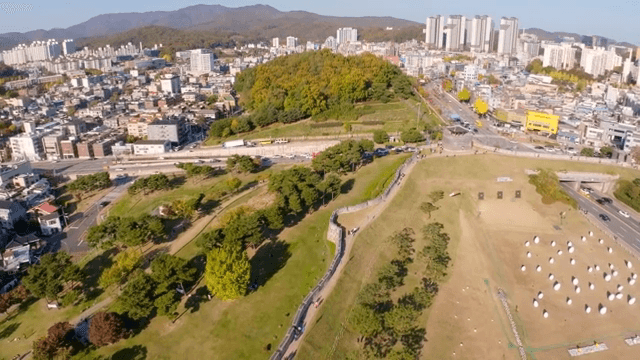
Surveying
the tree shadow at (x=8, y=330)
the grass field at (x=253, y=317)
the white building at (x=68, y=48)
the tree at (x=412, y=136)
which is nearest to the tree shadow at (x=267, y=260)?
the grass field at (x=253, y=317)

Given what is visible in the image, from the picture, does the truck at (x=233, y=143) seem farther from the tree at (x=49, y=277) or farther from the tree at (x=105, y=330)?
the tree at (x=105, y=330)

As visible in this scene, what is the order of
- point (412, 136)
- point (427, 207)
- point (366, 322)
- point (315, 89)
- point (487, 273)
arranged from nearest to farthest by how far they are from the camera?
point (366, 322) < point (487, 273) < point (427, 207) < point (412, 136) < point (315, 89)

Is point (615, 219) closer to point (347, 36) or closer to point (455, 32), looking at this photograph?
point (455, 32)

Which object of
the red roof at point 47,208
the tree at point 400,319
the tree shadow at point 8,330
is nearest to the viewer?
the tree at point 400,319

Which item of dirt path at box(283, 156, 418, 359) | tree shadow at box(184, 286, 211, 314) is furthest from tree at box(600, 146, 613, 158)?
tree shadow at box(184, 286, 211, 314)

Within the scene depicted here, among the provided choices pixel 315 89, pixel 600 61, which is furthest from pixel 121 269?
pixel 600 61

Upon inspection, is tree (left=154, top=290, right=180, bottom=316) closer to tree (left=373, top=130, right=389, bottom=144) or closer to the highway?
the highway

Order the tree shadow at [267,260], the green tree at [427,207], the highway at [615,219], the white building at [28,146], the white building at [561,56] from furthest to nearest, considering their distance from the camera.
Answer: the white building at [561,56]
the white building at [28,146]
the green tree at [427,207]
the highway at [615,219]
the tree shadow at [267,260]
